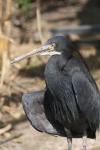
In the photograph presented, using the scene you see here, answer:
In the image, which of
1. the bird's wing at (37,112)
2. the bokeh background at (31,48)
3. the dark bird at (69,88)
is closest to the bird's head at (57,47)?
the dark bird at (69,88)

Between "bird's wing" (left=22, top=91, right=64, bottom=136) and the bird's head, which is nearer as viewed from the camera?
the bird's head

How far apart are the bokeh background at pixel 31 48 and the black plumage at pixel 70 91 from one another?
1.18 meters

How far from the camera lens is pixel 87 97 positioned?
571 centimetres

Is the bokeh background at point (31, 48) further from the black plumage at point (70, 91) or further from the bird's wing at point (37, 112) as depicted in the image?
the black plumage at point (70, 91)

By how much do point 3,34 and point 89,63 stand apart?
1.74 metres

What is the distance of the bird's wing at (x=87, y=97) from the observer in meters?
5.66

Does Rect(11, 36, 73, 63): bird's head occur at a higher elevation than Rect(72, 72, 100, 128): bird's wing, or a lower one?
higher

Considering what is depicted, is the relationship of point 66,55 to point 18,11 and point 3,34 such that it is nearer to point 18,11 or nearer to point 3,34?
point 3,34

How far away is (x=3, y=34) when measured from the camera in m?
8.83

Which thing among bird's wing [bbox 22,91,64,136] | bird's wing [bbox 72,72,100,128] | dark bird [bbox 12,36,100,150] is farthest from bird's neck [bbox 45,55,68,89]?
bird's wing [bbox 22,91,64,136]

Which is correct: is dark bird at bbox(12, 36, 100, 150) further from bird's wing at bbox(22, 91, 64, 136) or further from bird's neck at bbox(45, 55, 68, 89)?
bird's wing at bbox(22, 91, 64, 136)

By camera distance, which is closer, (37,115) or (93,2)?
(37,115)

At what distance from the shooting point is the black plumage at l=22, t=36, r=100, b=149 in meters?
5.67

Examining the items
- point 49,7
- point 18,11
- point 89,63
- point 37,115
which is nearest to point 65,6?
point 49,7
